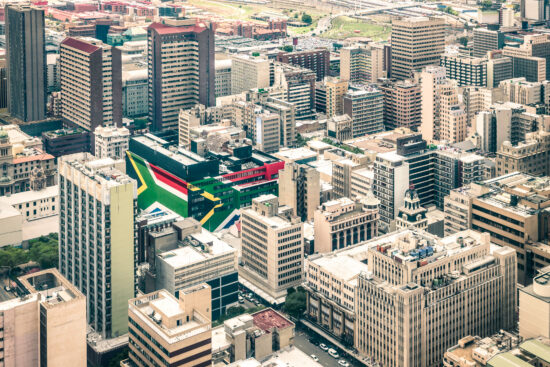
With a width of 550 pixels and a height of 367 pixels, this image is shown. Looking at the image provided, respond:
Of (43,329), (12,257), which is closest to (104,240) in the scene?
(12,257)

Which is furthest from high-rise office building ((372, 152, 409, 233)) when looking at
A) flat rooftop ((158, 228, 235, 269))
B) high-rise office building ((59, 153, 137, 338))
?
high-rise office building ((59, 153, 137, 338))

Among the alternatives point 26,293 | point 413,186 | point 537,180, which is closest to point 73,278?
point 26,293

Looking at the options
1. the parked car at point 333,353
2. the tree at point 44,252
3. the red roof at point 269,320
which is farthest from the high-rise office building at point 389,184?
the tree at point 44,252

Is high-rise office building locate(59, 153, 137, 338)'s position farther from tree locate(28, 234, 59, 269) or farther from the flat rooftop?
tree locate(28, 234, 59, 269)

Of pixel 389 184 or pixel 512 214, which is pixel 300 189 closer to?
pixel 389 184

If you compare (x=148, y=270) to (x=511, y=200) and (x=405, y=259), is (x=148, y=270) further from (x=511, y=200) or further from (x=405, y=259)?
(x=511, y=200)

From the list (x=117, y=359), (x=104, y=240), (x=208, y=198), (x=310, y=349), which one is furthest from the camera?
(x=208, y=198)
